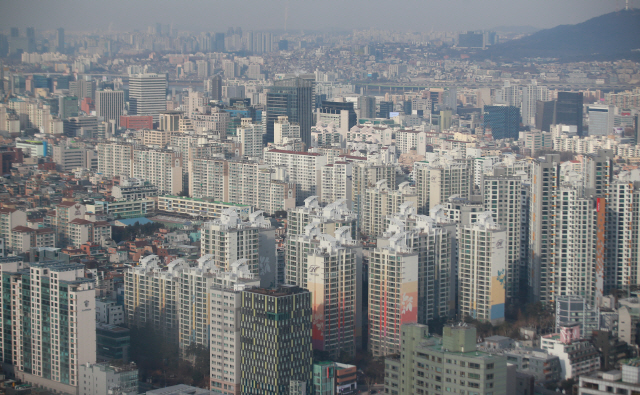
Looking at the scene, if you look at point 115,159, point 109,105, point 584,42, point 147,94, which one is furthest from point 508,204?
point 584,42

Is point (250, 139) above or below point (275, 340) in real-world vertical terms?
above

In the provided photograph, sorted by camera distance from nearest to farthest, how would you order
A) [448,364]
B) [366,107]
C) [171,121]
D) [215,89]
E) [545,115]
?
[448,364]
[171,121]
[545,115]
[366,107]
[215,89]

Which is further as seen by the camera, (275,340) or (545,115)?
(545,115)

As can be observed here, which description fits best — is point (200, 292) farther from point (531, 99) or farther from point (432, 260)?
point (531, 99)

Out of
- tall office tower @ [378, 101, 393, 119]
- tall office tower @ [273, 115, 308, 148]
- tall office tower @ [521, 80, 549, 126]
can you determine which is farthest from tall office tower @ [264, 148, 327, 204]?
tall office tower @ [521, 80, 549, 126]

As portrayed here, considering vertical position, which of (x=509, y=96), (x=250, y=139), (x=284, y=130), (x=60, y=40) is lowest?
(x=250, y=139)

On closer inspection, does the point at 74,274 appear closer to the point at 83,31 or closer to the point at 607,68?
the point at 83,31

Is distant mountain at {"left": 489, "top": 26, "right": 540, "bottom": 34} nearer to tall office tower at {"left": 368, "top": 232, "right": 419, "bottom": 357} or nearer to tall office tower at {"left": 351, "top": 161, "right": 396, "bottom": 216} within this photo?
tall office tower at {"left": 351, "top": 161, "right": 396, "bottom": 216}
